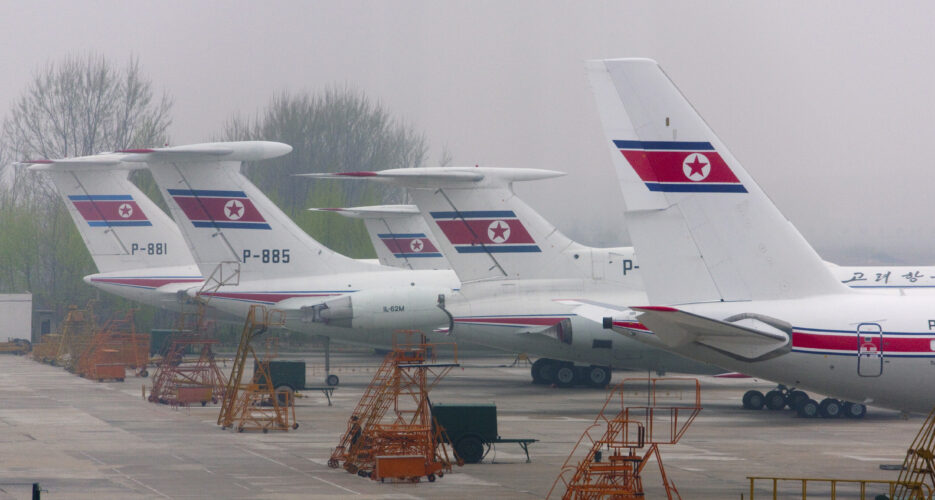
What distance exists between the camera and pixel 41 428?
115 feet

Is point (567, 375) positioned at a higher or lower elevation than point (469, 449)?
lower

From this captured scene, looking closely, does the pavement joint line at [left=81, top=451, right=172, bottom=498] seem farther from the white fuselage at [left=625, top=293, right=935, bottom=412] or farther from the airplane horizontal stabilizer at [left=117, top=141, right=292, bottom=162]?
the airplane horizontal stabilizer at [left=117, top=141, right=292, bottom=162]

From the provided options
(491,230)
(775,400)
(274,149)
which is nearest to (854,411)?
(775,400)

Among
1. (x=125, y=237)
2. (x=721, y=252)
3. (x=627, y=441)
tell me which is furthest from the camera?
(x=125, y=237)

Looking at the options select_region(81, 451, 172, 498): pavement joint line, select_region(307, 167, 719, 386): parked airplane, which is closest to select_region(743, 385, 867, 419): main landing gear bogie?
select_region(307, 167, 719, 386): parked airplane

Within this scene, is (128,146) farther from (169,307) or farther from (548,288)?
(548,288)

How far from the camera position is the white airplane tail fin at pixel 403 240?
6794cm

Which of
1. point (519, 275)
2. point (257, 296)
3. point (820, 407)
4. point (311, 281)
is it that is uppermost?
point (519, 275)

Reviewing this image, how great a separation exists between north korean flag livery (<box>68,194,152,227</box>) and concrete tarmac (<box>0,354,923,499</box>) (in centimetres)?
1336

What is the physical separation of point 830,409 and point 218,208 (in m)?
23.1

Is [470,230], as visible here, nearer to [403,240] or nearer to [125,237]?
[125,237]

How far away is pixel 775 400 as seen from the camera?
136 feet

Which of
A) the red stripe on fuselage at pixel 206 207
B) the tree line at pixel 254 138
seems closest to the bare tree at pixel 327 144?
the tree line at pixel 254 138

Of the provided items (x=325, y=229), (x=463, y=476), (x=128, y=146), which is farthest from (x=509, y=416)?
(x=128, y=146)
